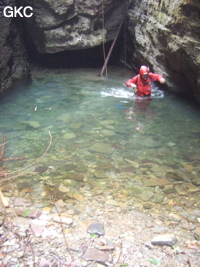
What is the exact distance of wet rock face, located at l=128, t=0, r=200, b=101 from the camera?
6344 millimetres

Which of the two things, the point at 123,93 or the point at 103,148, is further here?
the point at 123,93

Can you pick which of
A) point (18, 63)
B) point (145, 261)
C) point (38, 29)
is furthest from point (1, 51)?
point (145, 261)

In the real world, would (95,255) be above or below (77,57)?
→ above

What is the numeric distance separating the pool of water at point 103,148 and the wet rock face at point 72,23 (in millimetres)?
2694

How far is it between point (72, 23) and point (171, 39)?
4.97m

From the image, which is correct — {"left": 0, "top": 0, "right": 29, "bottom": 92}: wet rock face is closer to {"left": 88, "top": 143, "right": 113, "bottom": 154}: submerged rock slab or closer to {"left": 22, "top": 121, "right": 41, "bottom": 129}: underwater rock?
{"left": 22, "top": 121, "right": 41, "bottom": 129}: underwater rock

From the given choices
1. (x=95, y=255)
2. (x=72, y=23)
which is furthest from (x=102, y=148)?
(x=72, y=23)

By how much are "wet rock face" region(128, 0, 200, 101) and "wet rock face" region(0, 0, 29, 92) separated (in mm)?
4369

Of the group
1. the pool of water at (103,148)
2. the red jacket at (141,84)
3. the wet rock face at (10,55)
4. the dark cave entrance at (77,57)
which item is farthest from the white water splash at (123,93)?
the dark cave entrance at (77,57)

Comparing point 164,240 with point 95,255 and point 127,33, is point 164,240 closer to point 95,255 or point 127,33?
point 95,255

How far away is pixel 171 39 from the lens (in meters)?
7.19

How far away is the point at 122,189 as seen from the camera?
4055 mm

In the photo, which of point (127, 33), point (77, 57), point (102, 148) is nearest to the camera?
point (102, 148)

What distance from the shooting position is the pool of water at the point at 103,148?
12.8 feet
